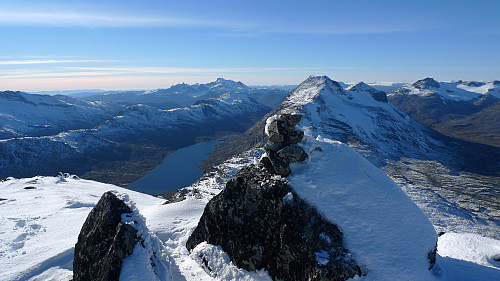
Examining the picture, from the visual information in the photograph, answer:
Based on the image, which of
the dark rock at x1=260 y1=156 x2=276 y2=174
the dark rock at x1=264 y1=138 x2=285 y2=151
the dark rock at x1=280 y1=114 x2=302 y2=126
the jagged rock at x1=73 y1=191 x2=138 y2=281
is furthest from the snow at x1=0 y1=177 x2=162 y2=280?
the dark rock at x1=280 y1=114 x2=302 y2=126

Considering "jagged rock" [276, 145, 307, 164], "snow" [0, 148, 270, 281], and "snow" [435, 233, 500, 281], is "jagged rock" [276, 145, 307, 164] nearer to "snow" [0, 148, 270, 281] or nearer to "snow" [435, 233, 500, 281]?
"snow" [0, 148, 270, 281]

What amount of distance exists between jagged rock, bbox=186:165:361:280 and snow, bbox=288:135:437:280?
0.98m

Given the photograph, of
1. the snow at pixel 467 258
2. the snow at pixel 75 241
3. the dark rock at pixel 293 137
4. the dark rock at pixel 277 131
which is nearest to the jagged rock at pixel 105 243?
the snow at pixel 75 241

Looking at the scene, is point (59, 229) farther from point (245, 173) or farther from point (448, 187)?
point (448, 187)

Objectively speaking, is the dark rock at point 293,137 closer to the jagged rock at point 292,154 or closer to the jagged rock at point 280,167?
the jagged rock at point 292,154

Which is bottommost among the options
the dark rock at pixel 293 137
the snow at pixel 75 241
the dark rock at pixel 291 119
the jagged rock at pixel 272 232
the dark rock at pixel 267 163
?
the snow at pixel 75 241

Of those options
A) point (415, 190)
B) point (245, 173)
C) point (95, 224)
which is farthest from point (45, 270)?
point (415, 190)

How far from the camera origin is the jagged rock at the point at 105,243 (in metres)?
16.4

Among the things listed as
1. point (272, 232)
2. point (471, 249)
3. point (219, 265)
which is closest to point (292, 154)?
point (272, 232)

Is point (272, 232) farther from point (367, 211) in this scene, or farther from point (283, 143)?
point (283, 143)

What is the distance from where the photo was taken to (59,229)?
29.6m

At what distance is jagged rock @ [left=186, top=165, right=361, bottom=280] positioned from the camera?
15.9 metres

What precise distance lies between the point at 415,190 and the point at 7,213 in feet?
463

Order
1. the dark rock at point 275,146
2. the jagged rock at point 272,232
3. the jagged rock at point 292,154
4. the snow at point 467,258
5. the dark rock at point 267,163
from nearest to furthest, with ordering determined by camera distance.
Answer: the jagged rock at point 272,232, the snow at point 467,258, the jagged rock at point 292,154, the dark rock at point 267,163, the dark rock at point 275,146
